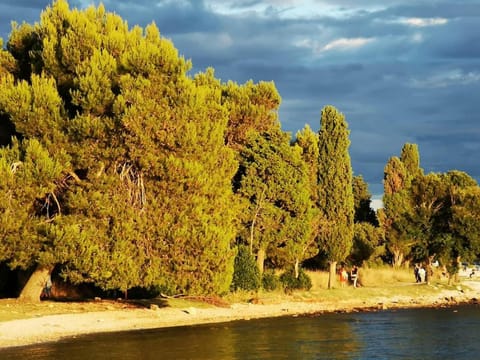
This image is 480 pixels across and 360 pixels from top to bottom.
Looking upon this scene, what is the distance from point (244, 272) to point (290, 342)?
18357mm

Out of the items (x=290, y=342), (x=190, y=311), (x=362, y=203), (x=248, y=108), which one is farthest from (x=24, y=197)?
(x=362, y=203)

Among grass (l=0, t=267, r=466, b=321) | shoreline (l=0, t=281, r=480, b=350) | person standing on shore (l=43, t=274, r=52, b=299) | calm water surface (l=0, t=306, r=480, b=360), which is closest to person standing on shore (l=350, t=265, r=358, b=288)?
grass (l=0, t=267, r=466, b=321)

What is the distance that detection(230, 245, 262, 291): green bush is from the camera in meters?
50.2

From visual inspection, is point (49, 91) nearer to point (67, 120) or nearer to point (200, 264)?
point (67, 120)

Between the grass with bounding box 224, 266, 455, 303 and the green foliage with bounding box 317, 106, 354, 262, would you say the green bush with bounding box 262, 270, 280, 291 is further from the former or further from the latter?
the green foliage with bounding box 317, 106, 354, 262

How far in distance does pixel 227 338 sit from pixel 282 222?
22360 millimetres

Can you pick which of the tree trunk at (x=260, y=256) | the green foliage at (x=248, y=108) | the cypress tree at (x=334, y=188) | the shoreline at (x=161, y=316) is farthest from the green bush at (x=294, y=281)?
the green foliage at (x=248, y=108)

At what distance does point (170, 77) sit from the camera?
1581 inches

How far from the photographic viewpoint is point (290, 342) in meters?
32.2

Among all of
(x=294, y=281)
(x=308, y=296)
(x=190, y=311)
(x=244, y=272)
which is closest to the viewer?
(x=190, y=311)

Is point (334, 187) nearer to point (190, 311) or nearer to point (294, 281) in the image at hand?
point (294, 281)

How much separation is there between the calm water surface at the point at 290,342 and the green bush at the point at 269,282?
11.2 meters

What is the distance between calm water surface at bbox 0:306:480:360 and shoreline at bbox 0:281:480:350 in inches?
70.6

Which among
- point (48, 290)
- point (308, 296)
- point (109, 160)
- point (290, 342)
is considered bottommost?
point (290, 342)
